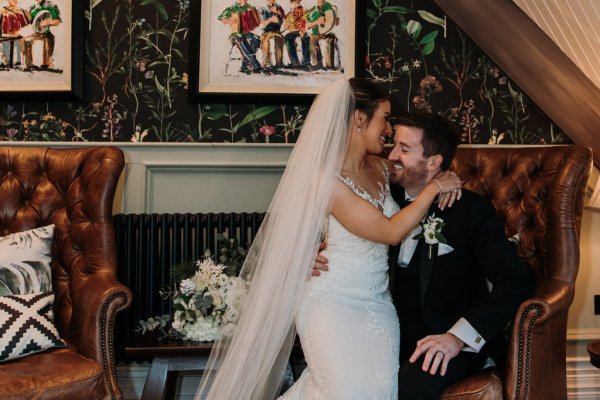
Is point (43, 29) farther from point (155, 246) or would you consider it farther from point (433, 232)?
point (433, 232)

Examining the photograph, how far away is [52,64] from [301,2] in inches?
53.1

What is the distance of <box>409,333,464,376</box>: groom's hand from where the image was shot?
6.75 ft

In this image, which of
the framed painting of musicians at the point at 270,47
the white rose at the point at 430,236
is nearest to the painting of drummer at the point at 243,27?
the framed painting of musicians at the point at 270,47

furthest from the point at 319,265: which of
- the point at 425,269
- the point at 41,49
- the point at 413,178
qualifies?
the point at 41,49

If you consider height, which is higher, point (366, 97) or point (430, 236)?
point (366, 97)

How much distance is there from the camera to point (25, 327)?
234 cm

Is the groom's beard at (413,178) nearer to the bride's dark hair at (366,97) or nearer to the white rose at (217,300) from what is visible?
the bride's dark hair at (366,97)

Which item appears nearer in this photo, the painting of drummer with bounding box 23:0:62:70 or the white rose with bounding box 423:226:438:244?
the white rose with bounding box 423:226:438:244

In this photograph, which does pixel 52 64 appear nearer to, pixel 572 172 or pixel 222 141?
pixel 222 141

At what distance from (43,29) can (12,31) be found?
0.16m

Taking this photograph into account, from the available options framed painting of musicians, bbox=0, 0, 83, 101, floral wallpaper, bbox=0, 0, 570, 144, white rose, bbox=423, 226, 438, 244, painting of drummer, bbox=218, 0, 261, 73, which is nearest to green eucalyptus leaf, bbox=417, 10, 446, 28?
floral wallpaper, bbox=0, 0, 570, 144

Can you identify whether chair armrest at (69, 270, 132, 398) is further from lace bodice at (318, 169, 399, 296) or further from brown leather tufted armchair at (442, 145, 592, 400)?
brown leather tufted armchair at (442, 145, 592, 400)

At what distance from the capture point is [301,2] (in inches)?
131

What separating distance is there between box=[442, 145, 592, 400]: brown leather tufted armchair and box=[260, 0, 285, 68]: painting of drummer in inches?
44.1
